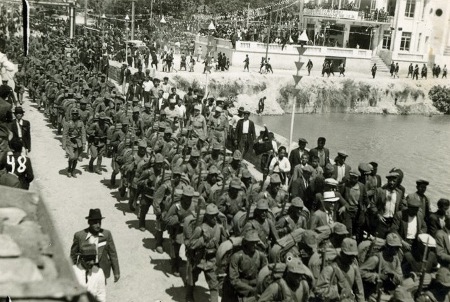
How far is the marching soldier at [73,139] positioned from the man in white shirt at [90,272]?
25.8 ft

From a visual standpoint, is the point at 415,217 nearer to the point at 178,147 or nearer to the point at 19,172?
the point at 178,147

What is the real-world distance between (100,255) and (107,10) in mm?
61119

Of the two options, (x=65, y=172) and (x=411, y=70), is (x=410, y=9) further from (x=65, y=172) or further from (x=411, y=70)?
(x=65, y=172)

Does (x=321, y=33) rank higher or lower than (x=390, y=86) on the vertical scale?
higher

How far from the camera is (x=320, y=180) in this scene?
1088cm

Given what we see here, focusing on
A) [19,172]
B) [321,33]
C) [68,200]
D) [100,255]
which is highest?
[321,33]

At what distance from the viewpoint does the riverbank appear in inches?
1548

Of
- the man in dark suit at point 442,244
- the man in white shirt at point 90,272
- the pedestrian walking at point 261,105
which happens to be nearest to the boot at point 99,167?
the man in white shirt at point 90,272

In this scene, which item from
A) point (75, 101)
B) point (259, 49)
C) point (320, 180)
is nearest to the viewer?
point (320, 180)

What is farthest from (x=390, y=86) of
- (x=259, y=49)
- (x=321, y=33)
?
(x=259, y=49)

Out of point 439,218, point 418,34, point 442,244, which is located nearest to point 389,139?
point 418,34

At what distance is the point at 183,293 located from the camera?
9.02 m

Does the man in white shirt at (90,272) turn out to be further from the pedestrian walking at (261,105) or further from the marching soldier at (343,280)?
the pedestrian walking at (261,105)

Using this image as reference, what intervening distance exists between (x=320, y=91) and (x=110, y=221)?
35.8 metres
